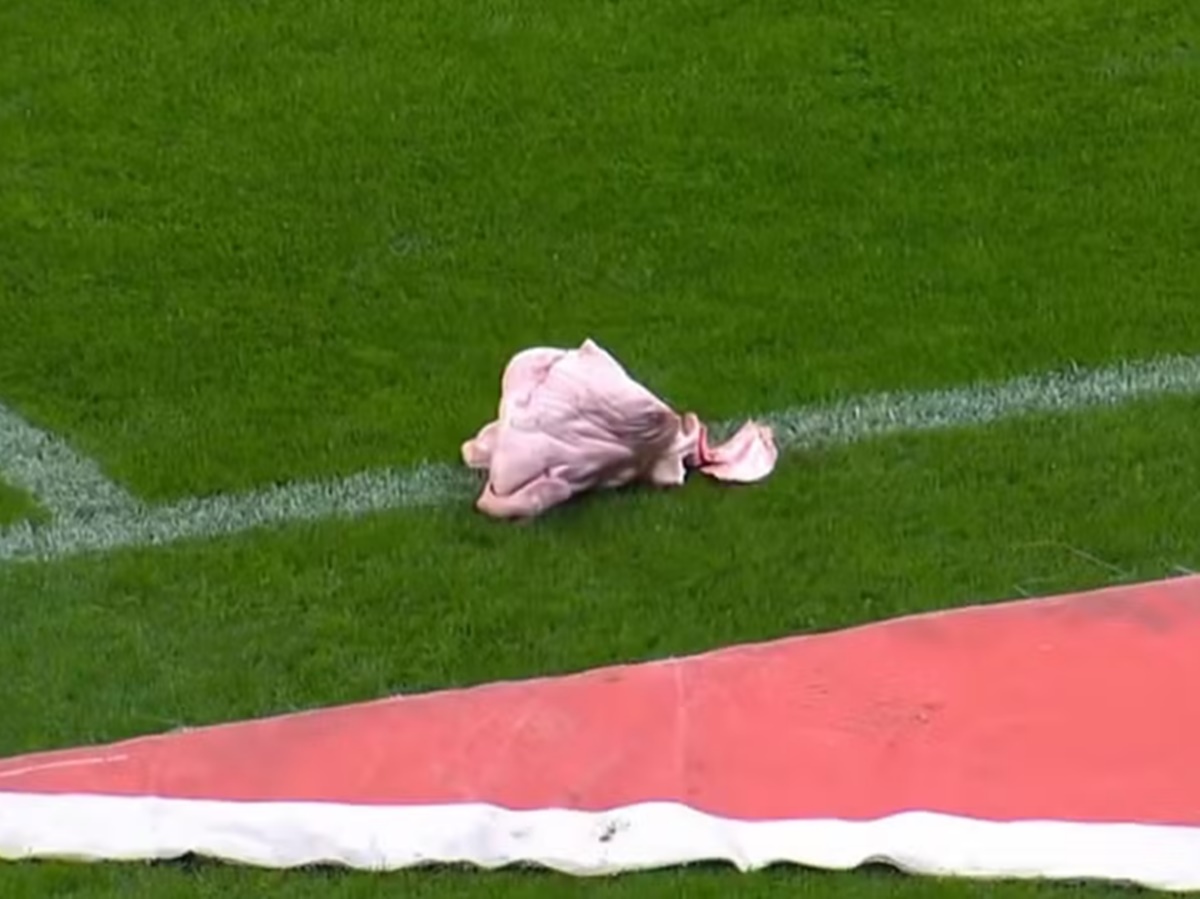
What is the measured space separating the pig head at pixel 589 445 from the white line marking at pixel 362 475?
0.40ft

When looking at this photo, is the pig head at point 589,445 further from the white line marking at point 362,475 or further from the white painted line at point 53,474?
the white painted line at point 53,474

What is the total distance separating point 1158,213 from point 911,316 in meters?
0.69

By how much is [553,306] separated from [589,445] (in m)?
0.71

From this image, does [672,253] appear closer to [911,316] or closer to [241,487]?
[911,316]

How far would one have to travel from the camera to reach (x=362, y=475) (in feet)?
13.4

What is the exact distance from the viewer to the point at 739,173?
16.3ft

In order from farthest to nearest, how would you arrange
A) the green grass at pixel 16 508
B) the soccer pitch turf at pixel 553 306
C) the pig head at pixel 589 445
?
1. the green grass at pixel 16 508
2. the pig head at pixel 589 445
3. the soccer pitch turf at pixel 553 306

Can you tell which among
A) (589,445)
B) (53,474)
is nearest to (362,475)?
(589,445)

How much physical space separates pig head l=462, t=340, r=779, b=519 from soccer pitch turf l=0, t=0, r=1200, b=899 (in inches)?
2.4

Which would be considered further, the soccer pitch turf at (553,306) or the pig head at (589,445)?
the pig head at (589,445)

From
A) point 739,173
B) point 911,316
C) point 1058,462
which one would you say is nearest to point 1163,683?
point 1058,462

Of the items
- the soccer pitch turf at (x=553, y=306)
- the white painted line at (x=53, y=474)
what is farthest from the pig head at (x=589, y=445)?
the white painted line at (x=53, y=474)

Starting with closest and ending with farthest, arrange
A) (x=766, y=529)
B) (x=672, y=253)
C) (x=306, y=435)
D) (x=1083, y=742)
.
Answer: (x=1083, y=742) → (x=766, y=529) → (x=306, y=435) → (x=672, y=253)

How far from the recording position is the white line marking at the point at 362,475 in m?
3.98
